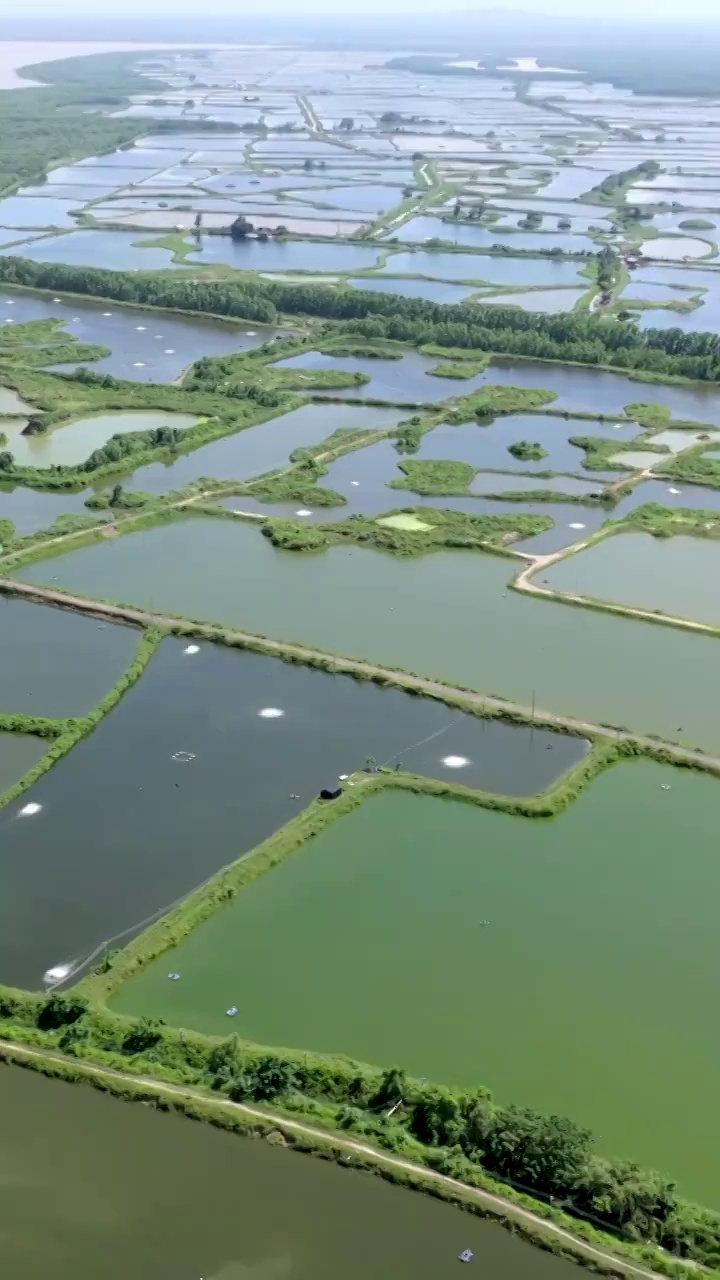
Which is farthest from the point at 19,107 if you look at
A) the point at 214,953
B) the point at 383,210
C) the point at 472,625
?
the point at 214,953

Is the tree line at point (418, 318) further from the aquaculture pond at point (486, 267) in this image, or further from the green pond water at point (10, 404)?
the green pond water at point (10, 404)

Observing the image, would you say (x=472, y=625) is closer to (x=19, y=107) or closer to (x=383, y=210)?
(x=383, y=210)

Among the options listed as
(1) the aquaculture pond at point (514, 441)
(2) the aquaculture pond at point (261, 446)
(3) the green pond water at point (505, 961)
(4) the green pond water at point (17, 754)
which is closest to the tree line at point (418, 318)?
(1) the aquaculture pond at point (514, 441)

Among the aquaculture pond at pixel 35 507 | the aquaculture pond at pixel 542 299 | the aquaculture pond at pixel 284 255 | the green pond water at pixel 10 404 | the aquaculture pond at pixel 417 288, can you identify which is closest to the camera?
the aquaculture pond at pixel 35 507

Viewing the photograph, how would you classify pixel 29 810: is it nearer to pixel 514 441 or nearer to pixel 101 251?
pixel 514 441

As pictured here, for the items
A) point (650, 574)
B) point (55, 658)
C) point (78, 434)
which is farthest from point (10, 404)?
point (650, 574)
